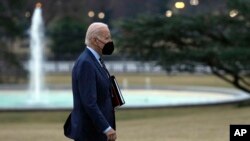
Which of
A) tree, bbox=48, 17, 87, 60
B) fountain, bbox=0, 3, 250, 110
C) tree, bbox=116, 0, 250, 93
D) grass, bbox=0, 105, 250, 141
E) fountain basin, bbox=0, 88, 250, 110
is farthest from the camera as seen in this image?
tree, bbox=48, 17, 87, 60

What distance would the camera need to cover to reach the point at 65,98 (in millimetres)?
25812

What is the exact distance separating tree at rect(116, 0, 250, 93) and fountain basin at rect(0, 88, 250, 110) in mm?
1413

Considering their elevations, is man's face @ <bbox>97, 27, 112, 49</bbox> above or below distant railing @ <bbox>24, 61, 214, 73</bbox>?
below

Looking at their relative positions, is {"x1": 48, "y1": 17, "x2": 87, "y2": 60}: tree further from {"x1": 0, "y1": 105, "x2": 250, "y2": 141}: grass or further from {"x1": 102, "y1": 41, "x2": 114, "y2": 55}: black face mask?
{"x1": 102, "y1": 41, "x2": 114, "y2": 55}: black face mask

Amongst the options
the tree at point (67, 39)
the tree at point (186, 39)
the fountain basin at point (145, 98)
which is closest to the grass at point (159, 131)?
the fountain basin at point (145, 98)

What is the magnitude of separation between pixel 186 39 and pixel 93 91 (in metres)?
18.5

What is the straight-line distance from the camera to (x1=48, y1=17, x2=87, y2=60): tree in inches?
1988

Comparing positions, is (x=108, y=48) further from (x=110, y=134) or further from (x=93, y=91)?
(x=110, y=134)

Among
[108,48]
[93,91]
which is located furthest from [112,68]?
[93,91]

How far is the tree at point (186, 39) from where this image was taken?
2153 centimetres

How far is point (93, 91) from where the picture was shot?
5.11 meters

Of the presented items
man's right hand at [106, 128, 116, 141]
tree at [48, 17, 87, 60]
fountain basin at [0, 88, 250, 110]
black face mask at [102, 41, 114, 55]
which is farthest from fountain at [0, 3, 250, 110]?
tree at [48, 17, 87, 60]

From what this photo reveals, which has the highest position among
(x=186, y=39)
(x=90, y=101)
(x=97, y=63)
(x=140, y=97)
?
(x=186, y=39)

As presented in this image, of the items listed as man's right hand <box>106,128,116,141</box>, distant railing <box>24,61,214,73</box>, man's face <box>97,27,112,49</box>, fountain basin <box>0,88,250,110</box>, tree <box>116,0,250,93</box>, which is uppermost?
distant railing <box>24,61,214,73</box>
